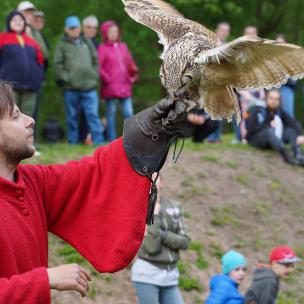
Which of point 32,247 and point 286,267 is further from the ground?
point 32,247

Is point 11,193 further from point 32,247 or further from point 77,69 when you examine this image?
point 77,69

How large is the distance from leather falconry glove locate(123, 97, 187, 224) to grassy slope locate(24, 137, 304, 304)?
12.7ft

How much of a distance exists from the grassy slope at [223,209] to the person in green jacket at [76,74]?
62 cm

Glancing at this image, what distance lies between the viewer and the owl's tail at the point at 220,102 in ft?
16.1

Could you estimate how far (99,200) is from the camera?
144 inches

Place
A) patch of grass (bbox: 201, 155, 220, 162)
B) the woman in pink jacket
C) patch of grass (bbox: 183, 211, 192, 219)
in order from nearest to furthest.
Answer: patch of grass (bbox: 183, 211, 192, 219) < patch of grass (bbox: 201, 155, 220, 162) < the woman in pink jacket

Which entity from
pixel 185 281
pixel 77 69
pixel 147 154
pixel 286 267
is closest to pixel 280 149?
pixel 77 69

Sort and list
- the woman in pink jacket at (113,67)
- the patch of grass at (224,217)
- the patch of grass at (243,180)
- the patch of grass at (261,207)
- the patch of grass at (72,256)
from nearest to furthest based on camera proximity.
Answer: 1. the patch of grass at (72,256)
2. the patch of grass at (224,217)
3. the patch of grass at (261,207)
4. the patch of grass at (243,180)
5. the woman in pink jacket at (113,67)

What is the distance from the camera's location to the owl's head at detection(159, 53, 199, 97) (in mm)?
4762

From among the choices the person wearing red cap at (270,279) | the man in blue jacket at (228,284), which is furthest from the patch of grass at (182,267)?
the person wearing red cap at (270,279)

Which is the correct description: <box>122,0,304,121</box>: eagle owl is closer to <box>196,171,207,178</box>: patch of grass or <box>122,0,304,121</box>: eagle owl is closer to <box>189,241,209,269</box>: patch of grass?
<box>189,241,209,269</box>: patch of grass

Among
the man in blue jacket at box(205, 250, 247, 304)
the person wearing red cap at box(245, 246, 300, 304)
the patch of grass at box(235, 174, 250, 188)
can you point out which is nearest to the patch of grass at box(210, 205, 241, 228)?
the patch of grass at box(235, 174, 250, 188)

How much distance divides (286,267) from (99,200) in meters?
3.34

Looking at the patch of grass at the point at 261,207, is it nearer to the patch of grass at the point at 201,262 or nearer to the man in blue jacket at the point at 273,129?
the man in blue jacket at the point at 273,129
